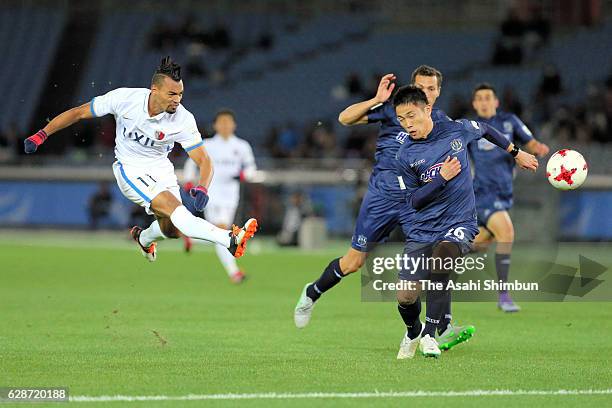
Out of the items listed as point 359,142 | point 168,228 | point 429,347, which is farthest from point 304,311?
point 359,142

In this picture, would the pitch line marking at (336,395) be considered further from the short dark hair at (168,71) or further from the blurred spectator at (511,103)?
the blurred spectator at (511,103)

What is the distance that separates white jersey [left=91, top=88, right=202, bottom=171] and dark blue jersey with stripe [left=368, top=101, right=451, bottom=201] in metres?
1.70

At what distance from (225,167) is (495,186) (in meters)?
5.32

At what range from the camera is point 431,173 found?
8.77 metres

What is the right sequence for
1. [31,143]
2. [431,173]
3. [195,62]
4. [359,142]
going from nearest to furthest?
[431,173] → [31,143] → [359,142] → [195,62]

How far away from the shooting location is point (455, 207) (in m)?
8.84

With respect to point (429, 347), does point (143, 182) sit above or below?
above

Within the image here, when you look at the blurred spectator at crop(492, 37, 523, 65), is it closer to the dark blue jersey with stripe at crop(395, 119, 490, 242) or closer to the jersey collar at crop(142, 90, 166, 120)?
the jersey collar at crop(142, 90, 166, 120)

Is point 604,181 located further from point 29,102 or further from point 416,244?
point 29,102

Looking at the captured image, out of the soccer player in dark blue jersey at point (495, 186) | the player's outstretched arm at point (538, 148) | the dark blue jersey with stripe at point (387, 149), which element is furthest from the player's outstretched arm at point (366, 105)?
the soccer player in dark blue jersey at point (495, 186)

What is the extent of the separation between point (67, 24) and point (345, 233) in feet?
50.0

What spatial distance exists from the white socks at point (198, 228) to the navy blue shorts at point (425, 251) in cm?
168

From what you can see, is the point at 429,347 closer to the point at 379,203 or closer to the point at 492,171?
the point at 379,203

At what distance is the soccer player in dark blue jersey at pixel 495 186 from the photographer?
12914 mm
